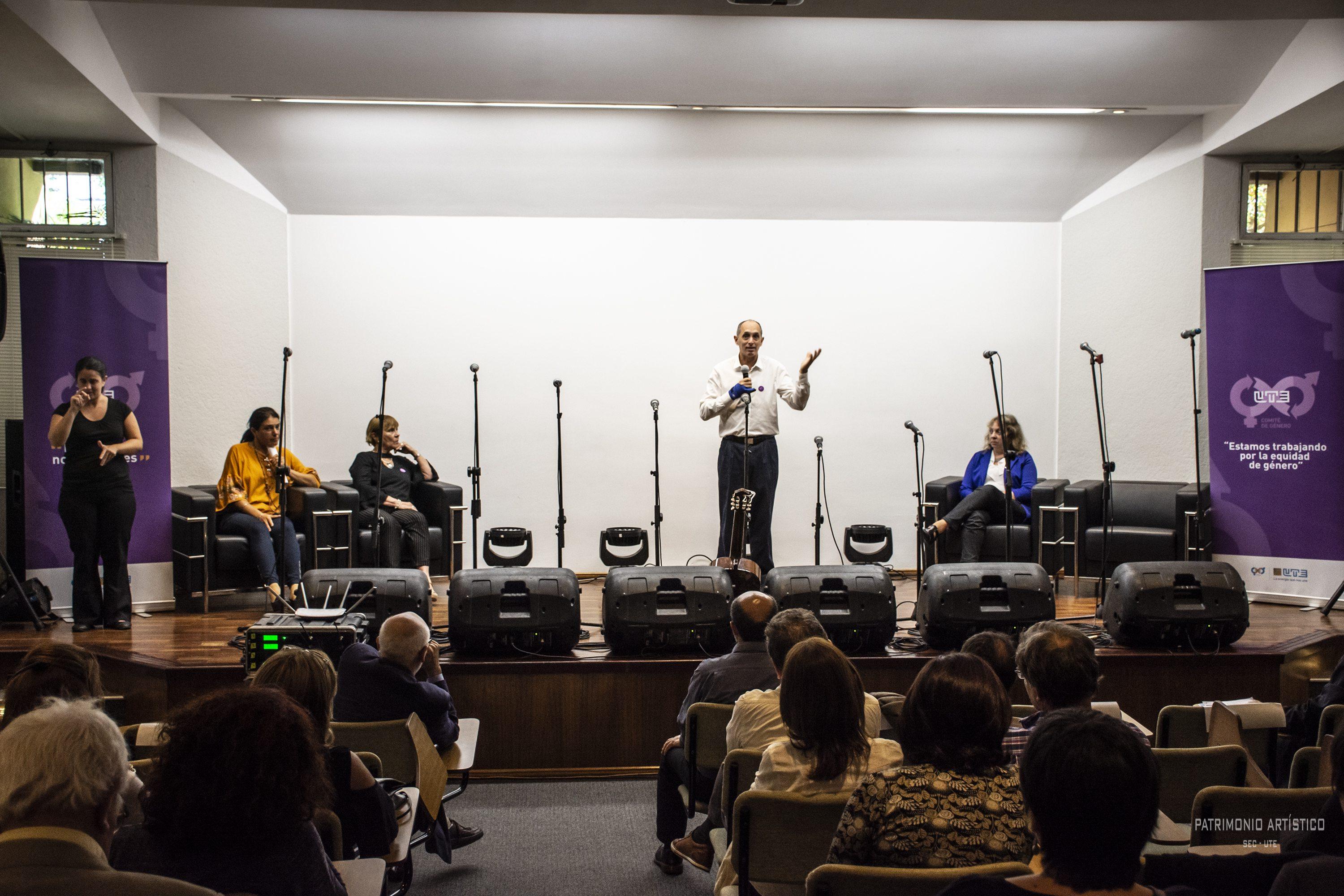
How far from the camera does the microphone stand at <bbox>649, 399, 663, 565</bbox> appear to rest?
607 cm

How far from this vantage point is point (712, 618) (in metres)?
4.21

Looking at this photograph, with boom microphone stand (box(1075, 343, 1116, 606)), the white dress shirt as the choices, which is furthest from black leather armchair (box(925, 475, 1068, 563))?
the white dress shirt

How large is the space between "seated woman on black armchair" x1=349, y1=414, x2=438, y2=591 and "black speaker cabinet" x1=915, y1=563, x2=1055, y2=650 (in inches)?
118

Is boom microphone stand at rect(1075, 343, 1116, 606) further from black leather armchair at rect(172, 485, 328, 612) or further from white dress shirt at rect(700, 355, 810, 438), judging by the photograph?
black leather armchair at rect(172, 485, 328, 612)

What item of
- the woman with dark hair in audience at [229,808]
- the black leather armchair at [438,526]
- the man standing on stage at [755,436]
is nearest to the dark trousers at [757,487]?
the man standing on stage at [755,436]

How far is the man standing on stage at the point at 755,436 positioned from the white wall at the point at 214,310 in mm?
2985

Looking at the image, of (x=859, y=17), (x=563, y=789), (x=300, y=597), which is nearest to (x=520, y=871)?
(x=563, y=789)

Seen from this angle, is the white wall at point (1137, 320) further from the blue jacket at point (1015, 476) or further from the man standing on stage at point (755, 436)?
the man standing on stage at point (755, 436)

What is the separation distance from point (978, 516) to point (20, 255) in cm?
593

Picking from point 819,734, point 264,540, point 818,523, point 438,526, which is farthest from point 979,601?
point 264,540

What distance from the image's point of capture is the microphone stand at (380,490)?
4641mm

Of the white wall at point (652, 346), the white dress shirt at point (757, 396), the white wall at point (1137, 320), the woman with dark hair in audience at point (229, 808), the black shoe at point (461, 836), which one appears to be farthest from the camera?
the white wall at point (652, 346)

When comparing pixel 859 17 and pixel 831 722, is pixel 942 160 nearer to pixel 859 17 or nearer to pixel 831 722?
pixel 859 17

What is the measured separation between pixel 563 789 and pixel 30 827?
273 cm
